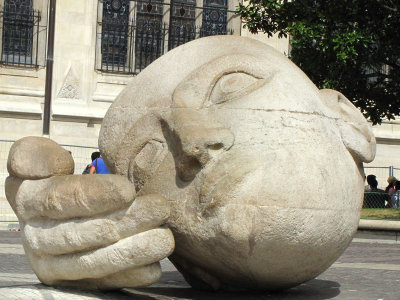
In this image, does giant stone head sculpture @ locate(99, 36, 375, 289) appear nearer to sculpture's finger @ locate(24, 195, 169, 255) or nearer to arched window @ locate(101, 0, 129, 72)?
sculpture's finger @ locate(24, 195, 169, 255)

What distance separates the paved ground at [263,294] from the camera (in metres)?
5.36

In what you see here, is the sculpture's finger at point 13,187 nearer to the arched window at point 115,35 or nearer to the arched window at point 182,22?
the arched window at point 115,35

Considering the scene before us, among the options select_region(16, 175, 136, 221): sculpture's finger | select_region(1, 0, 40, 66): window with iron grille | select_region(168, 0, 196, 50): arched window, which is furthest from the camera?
select_region(168, 0, 196, 50): arched window

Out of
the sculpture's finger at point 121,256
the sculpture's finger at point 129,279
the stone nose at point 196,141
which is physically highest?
the stone nose at point 196,141

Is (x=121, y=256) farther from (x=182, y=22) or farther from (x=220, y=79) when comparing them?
(x=182, y=22)

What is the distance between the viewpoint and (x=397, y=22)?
1540cm

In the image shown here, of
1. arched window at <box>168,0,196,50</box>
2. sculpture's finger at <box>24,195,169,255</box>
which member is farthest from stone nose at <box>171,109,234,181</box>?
arched window at <box>168,0,196,50</box>

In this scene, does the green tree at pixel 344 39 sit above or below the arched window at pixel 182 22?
below

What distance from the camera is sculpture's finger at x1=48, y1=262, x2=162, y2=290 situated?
5.23 meters

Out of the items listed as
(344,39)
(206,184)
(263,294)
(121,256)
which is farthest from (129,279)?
(344,39)

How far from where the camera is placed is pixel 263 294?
5.98 metres

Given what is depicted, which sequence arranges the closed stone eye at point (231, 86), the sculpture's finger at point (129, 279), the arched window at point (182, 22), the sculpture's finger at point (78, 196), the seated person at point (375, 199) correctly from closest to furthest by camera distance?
the sculpture's finger at point (78, 196), the sculpture's finger at point (129, 279), the closed stone eye at point (231, 86), the seated person at point (375, 199), the arched window at point (182, 22)

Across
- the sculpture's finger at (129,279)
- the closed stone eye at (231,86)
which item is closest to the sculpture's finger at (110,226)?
the sculpture's finger at (129,279)

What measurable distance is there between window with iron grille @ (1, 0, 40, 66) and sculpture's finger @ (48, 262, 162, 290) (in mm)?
17007
